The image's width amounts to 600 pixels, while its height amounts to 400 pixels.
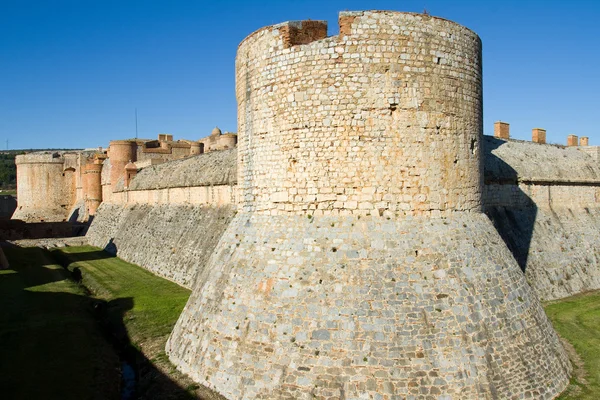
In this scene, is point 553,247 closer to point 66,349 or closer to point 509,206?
point 509,206

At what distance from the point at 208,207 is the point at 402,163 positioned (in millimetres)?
13733

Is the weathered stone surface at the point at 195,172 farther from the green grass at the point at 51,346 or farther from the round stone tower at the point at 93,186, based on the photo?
the round stone tower at the point at 93,186

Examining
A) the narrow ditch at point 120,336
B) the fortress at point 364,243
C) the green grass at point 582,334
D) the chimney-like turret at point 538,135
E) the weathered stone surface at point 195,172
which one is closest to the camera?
the fortress at point 364,243

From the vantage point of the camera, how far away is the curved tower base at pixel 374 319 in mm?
7840

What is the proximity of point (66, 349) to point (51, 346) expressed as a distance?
513 mm

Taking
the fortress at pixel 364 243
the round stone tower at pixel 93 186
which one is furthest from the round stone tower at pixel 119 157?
the fortress at pixel 364 243

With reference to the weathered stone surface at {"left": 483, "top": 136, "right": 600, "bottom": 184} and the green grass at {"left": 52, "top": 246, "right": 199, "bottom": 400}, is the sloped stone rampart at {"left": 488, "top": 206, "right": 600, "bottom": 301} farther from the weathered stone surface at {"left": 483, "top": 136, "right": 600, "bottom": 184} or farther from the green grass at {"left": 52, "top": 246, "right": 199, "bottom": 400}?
the green grass at {"left": 52, "top": 246, "right": 199, "bottom": 400}

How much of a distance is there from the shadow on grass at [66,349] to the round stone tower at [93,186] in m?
22.6

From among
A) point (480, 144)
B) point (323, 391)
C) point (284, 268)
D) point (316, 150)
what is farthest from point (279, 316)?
point (480, 144)

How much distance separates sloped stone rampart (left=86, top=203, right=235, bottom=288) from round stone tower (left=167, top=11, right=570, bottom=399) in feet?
28.8

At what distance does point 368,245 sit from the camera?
8.67 meters

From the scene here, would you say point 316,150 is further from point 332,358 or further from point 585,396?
point 585,396

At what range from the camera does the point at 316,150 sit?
30.2 feet

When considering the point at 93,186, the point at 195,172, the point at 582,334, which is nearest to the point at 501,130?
the point at 582,334
